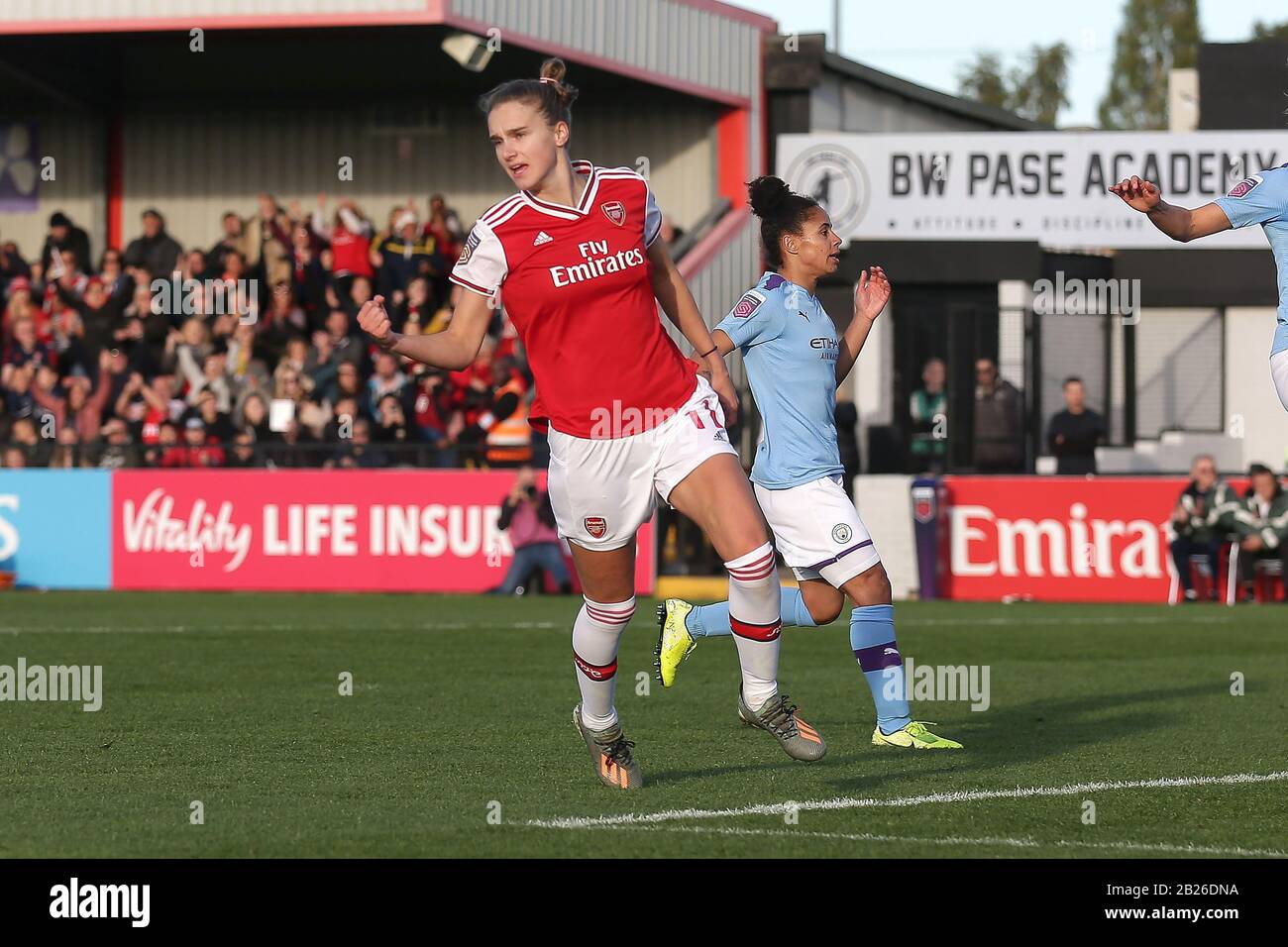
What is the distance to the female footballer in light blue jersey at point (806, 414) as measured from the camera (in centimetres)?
838

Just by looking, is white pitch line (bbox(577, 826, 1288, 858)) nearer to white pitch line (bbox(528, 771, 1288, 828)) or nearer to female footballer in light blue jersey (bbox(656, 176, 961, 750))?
white pitch line (bbox(528, 771, 1288, 828))

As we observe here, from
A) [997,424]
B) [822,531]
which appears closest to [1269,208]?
[822,531]

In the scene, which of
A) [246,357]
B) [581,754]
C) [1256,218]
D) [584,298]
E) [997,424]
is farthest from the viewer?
[246,357]

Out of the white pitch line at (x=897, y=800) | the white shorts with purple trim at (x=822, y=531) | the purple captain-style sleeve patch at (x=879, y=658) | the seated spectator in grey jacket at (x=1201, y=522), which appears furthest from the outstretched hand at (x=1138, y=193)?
the seated spectator in grey jacket at (x=1201, y=522)

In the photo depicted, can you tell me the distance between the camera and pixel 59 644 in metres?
13.6

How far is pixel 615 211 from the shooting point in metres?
7.00

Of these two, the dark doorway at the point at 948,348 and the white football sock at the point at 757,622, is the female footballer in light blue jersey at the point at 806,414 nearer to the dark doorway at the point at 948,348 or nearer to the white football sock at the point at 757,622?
the white football sock at the point at 757,622

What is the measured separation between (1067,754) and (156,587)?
14.8 metres

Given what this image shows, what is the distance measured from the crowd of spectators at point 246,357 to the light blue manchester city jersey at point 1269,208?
13.8 meters

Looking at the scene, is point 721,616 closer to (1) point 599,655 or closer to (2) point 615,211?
(1) point 599,655

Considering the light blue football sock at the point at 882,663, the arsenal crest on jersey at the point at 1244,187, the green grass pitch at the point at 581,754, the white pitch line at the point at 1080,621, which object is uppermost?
the arsenal crest on jersey at the point at 1244,187

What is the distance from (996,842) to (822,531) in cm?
256

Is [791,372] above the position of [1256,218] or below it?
below
